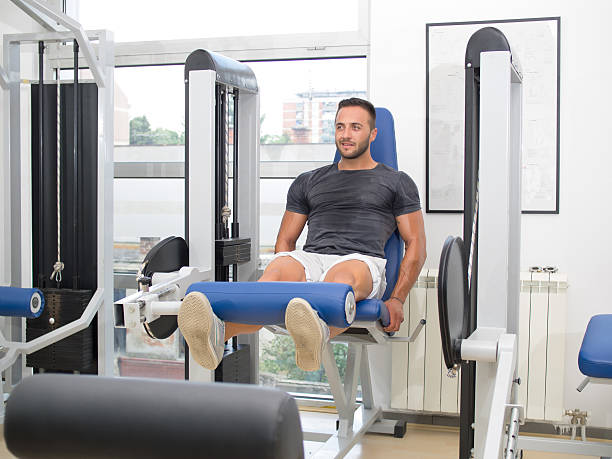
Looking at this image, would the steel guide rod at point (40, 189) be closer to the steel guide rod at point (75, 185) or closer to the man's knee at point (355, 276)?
the steel guide rod at point (75, 185)

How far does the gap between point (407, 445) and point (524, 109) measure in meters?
1.66

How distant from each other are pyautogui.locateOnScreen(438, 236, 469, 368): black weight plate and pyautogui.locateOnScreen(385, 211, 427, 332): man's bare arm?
21.0 inches

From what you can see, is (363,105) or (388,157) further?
(388,157)

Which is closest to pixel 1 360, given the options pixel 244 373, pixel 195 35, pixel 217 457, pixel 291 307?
pixel 244 373

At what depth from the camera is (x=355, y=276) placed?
2.64 metres

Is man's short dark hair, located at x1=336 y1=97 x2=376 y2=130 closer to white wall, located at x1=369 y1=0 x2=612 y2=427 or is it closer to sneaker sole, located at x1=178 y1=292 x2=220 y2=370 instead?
white wall, located at x1=369 y1=0 x2=612 y2=427

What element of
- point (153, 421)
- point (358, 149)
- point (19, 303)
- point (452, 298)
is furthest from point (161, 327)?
point (153, 421)

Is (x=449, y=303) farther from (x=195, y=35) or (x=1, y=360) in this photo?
(x=195, y=35)

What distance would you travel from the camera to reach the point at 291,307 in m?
2.07

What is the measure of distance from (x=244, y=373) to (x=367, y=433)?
26.3 inches

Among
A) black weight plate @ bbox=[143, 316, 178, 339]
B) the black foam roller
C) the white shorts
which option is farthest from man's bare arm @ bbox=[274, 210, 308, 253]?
the black foam roller

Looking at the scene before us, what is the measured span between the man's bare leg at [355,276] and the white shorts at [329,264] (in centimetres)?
4

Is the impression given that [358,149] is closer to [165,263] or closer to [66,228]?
[165,263]

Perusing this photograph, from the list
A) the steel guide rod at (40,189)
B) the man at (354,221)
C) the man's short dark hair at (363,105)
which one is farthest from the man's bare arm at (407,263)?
the steel guide rod at (40,189)
